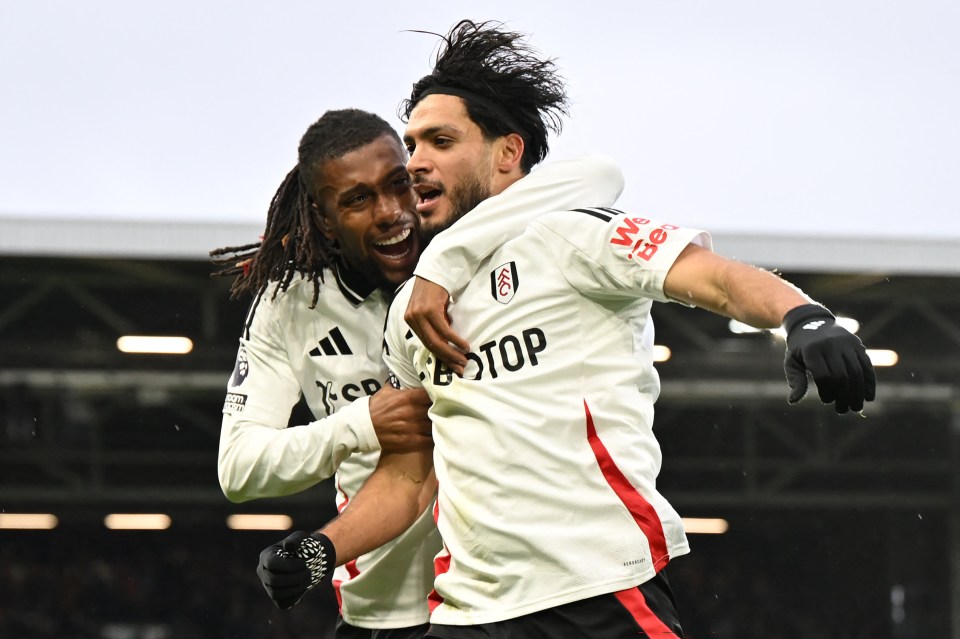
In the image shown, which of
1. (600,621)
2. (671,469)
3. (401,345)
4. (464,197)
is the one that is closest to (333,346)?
(401,345)

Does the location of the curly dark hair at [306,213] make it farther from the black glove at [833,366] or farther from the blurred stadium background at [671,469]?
the blurred stadium background at [671,469]

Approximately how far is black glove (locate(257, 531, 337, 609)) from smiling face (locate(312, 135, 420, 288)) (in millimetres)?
674

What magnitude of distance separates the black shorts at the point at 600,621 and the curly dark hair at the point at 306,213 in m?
1.06

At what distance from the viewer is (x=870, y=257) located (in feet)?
25.6

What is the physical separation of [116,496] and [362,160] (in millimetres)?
6166

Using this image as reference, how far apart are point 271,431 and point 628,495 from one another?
98cm

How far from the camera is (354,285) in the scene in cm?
295

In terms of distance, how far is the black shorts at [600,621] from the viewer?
6.97 ft

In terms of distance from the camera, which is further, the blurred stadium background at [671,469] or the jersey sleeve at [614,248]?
the blurred stadium background at [671,469]

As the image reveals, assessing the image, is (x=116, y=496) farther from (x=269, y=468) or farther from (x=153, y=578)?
(x=269, y=468)

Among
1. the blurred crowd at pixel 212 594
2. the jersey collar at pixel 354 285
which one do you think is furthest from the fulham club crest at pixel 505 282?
the blurred crowd at pixel 212 594

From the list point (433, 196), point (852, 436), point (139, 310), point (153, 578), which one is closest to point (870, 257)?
point (852, 436)

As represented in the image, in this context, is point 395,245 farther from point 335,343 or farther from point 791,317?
point 791,317

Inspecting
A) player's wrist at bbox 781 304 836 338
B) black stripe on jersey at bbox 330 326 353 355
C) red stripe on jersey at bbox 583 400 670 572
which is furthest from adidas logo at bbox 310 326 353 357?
player's wrist at bbox 781 304 836 338
